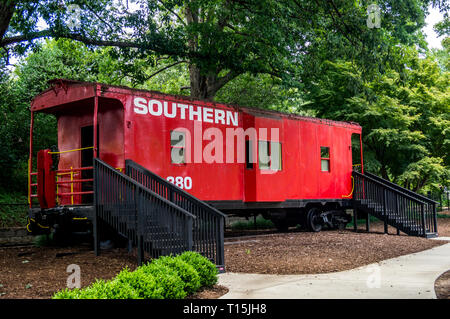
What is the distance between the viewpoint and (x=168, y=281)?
6070mm

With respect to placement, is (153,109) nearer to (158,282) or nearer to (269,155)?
(269,155)

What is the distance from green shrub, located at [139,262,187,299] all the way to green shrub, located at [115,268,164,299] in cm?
12

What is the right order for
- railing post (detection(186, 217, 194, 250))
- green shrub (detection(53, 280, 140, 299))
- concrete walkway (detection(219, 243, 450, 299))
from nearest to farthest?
1. green shrub (detection(53, 280, 140, 299))
2. concrete walkway (detection(219, 243, 450, 299))
3. railing post (detection(186, 217, 194, 250))

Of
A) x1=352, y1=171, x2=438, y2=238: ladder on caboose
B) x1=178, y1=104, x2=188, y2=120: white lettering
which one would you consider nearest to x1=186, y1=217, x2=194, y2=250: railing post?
x1=178, y1=104, x2=188, y2=120: white lettering

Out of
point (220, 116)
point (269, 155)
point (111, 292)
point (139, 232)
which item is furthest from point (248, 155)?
point (111, 292)

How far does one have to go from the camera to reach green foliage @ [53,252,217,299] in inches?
209

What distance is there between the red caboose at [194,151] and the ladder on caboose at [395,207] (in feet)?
3.85

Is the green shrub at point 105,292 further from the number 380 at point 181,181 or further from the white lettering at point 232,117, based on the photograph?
the white lettering at point 232,117

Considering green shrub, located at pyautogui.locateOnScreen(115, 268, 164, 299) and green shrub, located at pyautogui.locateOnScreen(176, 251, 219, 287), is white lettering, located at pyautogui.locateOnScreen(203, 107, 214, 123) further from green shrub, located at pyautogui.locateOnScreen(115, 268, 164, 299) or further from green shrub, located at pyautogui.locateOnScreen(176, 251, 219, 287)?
green shrub, located at pyautogui.locateOnScreen(115, 268, 164, 299)

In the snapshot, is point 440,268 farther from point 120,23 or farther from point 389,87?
point 389,87

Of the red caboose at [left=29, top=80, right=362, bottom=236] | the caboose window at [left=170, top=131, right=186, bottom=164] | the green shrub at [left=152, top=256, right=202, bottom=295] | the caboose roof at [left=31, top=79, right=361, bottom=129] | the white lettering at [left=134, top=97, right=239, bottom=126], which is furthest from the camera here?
the caboose window at [left=170, top=131, right=186, bottom=164]

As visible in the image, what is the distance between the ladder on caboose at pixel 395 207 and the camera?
15180 millimetres

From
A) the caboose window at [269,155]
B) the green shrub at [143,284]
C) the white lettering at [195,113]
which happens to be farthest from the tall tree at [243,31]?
the green shrub at [143,284]

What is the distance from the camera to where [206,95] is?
2036 centimetres
